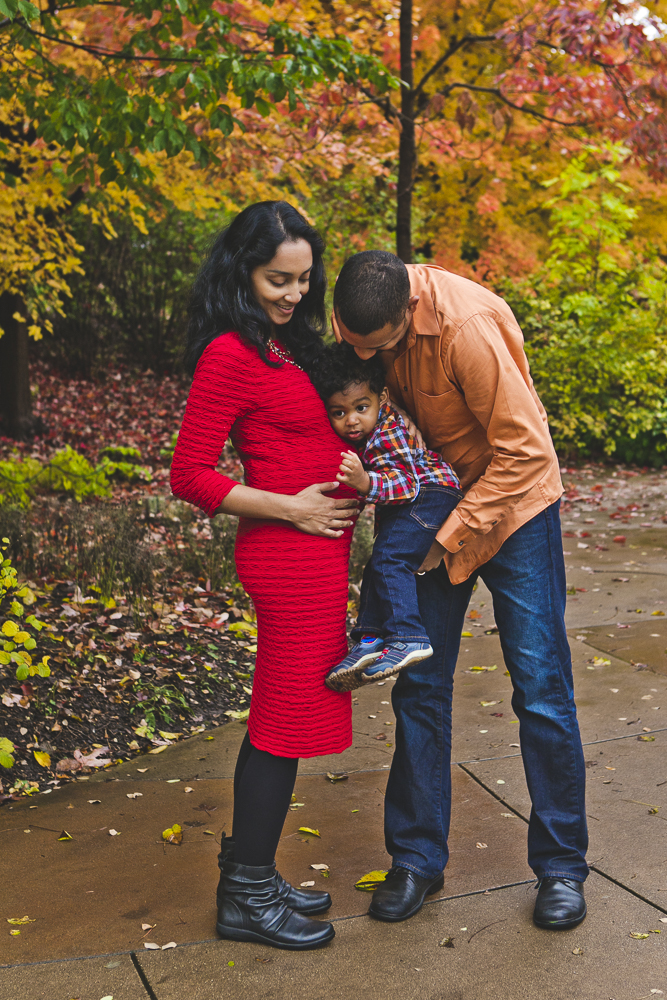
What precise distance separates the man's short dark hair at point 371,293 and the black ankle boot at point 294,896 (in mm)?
1433

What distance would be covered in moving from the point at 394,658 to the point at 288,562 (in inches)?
14.3

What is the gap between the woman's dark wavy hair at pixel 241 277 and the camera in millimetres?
2254

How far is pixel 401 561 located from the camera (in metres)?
2.38

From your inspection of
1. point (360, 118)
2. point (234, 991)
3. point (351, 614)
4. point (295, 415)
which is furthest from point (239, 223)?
point (360, 118)

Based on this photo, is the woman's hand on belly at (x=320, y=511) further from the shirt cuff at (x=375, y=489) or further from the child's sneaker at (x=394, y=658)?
the child's sneaker at (x=394, y=658)

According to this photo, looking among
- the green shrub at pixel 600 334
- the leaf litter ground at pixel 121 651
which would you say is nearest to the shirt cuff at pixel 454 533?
the leaf litter ground at pixel 121 651

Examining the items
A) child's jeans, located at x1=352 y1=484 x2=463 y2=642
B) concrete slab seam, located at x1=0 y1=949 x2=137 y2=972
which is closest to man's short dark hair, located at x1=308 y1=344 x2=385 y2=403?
child's jeans, located at x1=352 y1=484 x2=463 y2=642

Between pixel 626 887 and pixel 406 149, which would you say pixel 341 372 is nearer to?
pixel 626 887

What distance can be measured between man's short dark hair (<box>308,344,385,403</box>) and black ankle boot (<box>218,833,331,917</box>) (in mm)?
1250

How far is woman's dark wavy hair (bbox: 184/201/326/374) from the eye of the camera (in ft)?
7.39

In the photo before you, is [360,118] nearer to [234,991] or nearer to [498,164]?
[498,164]

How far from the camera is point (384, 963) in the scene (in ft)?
7.48

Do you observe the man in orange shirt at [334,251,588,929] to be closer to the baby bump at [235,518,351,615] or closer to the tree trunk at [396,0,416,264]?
the baby bump at [235,518,351,615]

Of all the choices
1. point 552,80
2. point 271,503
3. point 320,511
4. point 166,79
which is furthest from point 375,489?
point 552,80
